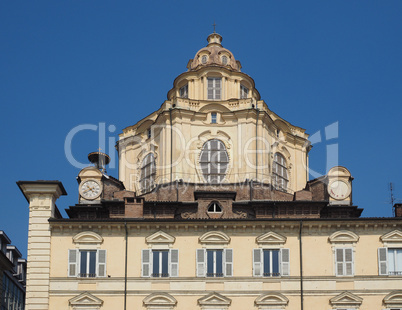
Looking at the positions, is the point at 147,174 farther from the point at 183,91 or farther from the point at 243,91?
the point at 243,91

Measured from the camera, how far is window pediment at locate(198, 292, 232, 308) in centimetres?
5088

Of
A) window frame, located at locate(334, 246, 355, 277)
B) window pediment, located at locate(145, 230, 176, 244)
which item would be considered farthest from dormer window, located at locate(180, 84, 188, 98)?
window frame, located at locate(334, 246, 355, 277)

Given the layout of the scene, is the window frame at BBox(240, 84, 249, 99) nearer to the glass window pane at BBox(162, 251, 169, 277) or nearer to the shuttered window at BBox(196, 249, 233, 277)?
the shuttered window at BBox(196, 249, 233, 277)

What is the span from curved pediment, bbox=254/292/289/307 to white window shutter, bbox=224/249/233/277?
247cm

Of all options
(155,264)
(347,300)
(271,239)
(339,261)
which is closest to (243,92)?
(271,239)

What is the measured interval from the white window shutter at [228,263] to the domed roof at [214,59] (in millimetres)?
26400

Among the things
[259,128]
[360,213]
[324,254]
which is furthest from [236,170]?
[324,254]

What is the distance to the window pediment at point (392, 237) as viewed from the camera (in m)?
52.2

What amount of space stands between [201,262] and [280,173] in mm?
20377

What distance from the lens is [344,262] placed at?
52.0m

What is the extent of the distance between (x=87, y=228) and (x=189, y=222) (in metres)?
6.76

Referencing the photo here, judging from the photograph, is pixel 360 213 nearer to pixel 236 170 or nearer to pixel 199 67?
pixel 236 170

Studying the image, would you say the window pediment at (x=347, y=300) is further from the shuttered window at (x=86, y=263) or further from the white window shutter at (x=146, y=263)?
the shuttered window at (x=86, y=263)

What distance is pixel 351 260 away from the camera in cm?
5200
